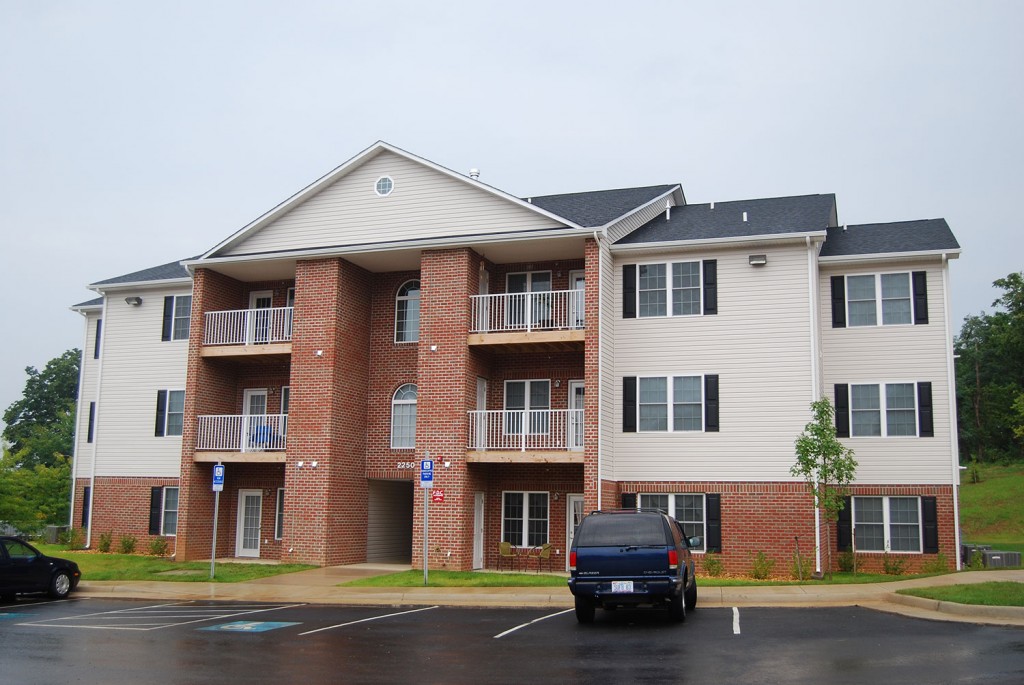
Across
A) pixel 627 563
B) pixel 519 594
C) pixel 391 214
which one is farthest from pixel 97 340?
pixel 627 563

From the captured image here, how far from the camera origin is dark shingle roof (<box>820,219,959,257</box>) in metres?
25.0

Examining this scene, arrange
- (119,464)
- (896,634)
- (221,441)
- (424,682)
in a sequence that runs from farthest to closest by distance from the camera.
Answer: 1. (119,464)
2. (221,441)
3. (896,634)
4. (424,682)

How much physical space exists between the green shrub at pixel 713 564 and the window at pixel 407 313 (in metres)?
10.2

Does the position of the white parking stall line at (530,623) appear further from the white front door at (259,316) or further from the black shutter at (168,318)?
the black shutter at (168,318)

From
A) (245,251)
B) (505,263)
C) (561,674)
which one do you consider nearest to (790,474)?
(505,263)

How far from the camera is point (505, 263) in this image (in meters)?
27.9

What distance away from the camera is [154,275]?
32406 mm

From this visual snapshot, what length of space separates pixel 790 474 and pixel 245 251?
16163 mm

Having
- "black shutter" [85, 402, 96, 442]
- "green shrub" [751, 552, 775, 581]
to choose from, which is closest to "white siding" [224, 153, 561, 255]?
"black shutter" [85, 402, 96, 442]

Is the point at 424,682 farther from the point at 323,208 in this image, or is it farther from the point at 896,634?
the point at 323,208

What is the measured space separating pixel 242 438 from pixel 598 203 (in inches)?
480

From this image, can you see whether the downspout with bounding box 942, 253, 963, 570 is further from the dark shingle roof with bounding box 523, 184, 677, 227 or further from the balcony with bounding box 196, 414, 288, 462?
the balcony with bounding box 196, 414, 288, 462

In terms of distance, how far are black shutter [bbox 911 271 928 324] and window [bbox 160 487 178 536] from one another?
2184cm

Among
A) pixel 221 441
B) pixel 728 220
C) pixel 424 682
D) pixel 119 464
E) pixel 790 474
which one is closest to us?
pixel 424 682
